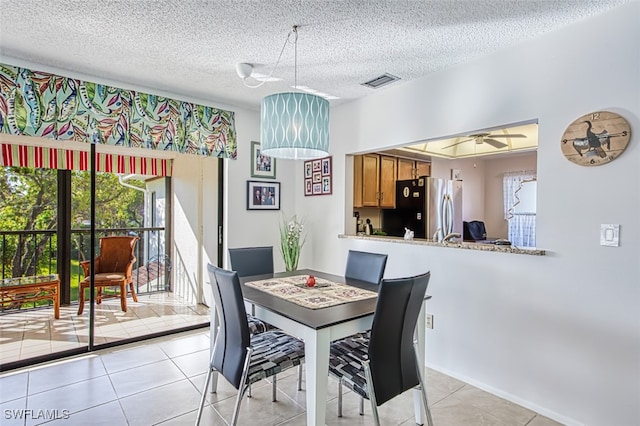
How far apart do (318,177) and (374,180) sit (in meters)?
0.79

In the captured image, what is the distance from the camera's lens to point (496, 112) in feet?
8.08

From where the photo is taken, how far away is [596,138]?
1.97 metres

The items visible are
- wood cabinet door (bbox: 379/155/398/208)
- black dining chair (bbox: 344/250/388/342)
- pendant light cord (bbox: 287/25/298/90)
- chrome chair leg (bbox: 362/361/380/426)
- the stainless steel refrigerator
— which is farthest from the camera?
wood cabinet door (bbox: 379/155/398/208)

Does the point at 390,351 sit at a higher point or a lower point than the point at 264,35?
lower

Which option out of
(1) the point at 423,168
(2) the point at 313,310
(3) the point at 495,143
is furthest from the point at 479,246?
(1) the point at 423,168

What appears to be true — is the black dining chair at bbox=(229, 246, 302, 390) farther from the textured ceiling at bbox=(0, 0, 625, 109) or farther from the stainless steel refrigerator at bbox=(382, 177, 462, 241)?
the stainless steel refrigerator at bbox=(382, 177, 462, 241)

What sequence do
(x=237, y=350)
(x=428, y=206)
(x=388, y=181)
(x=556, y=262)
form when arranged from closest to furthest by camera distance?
(x=237, y=350), (x=556, y=262), (x=428, y=206), (x=388, y=181)

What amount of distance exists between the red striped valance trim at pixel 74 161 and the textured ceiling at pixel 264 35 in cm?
139

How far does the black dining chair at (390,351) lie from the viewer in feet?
5.34

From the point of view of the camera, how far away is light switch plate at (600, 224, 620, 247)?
190cm

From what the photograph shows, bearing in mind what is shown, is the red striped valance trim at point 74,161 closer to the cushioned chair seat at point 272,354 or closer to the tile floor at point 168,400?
the tile floor at point 168,400

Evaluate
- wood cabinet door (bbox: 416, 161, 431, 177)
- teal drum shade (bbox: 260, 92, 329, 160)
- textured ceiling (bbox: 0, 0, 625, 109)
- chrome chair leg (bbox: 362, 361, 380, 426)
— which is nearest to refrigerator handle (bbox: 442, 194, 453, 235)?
wood cabinet door (bbox: 416, 161, 431, 177)

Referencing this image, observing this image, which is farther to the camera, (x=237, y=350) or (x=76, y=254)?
(x=76, y=254)

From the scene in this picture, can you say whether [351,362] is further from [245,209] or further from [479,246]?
[245,209]
